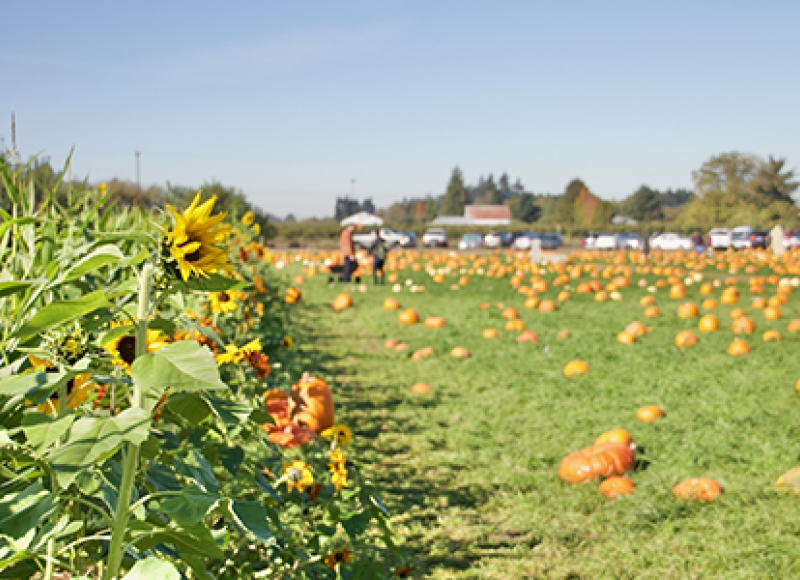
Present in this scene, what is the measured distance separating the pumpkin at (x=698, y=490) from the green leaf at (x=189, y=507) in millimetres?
3394

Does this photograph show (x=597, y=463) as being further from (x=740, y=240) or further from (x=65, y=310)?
(x=740, y=240)

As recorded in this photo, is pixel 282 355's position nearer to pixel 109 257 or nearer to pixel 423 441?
pixel 423 441

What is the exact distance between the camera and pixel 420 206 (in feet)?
483

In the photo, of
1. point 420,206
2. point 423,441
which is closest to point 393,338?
point 423,441

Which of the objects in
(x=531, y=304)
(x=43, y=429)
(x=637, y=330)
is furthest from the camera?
(x=531, y=304)

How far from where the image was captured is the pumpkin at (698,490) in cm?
373

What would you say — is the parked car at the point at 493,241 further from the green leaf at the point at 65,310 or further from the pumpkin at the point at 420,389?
the green leaf at the point at 65,310

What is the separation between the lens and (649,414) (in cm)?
515

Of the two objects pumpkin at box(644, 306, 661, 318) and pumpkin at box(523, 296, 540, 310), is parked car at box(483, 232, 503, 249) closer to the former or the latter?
pumpkin at box(523, 296, 540, 310)

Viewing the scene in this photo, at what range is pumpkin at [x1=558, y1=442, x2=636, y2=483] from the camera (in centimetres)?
409

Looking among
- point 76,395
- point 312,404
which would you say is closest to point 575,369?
point 312,404

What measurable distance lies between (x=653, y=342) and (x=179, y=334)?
260 inches

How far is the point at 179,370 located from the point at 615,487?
3546 millimetres

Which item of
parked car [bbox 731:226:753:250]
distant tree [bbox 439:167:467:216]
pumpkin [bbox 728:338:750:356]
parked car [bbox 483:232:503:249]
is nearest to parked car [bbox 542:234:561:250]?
parked car [bbox 483:232:503:249]
